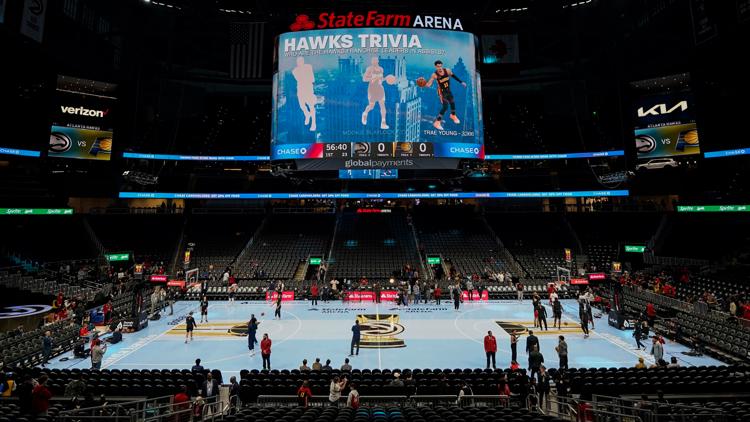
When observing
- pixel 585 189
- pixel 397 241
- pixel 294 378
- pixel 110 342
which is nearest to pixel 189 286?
pixel 110 342

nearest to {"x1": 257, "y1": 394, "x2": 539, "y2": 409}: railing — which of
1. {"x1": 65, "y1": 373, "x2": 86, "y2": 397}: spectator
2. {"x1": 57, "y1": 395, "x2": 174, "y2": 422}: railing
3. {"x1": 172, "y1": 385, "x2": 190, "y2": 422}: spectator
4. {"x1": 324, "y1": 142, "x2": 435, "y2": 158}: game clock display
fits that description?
{"x1": 172, "y1": 385, "x2": 190, "y2": 422}: spectator

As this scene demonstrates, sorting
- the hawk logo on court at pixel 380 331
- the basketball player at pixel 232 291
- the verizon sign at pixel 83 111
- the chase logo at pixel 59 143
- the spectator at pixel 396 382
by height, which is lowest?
the hawk logo on court at pixel 380 331

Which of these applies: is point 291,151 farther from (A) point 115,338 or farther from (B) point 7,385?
(B) point 7,385

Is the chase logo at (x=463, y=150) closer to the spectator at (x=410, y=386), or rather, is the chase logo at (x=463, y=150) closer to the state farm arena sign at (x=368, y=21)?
the state farm arena sign at (x=368, y=21)

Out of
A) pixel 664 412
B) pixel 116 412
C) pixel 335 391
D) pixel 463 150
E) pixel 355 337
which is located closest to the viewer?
pixel 116 412

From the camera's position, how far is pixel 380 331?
20406 mm

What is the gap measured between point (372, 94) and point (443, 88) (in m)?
3.98

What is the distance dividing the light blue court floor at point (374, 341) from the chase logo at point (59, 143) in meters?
17.7

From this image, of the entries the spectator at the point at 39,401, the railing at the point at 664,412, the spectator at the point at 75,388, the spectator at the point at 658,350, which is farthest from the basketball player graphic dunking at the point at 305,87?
the railing at the point at 664,412

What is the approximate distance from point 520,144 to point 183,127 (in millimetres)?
34789

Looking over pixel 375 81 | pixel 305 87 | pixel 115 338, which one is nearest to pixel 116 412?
pixel 115 338

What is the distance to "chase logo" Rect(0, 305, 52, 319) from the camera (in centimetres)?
2127

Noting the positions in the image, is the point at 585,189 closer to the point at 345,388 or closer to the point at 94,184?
the point at 345,388

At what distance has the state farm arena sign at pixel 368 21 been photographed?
Answer: 75.7 ft
